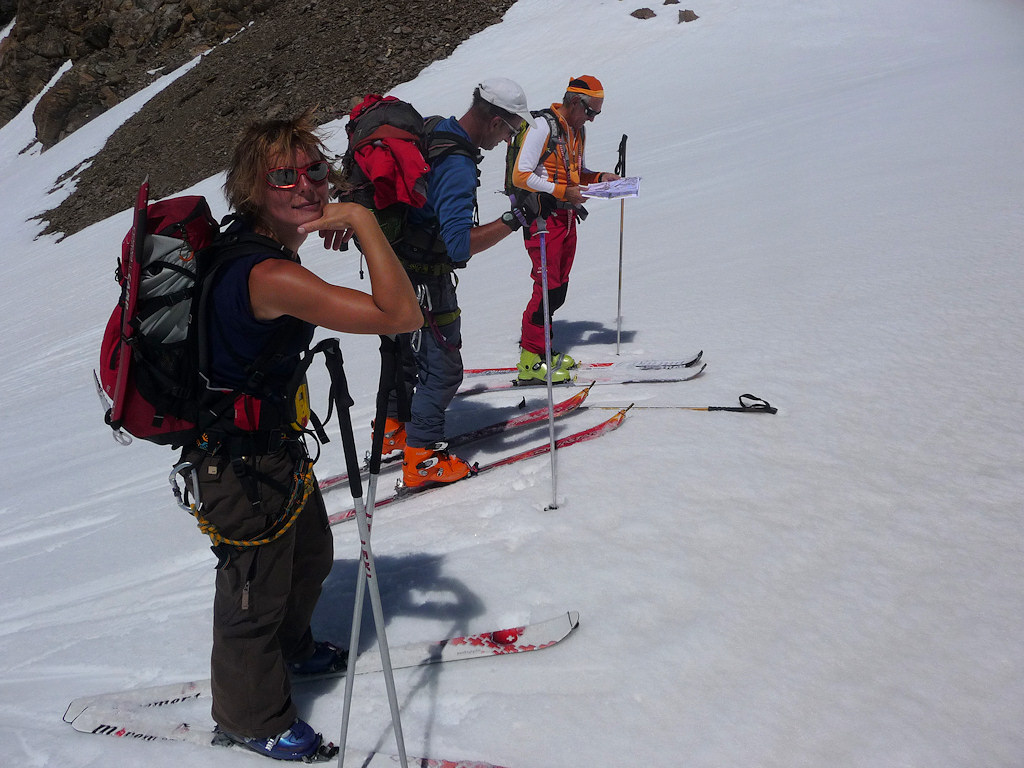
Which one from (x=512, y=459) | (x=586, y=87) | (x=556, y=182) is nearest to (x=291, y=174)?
(x=512, y=459)

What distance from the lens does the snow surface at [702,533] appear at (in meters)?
2.74

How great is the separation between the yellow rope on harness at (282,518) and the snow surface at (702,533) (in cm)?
88

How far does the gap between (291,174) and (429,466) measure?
253 cm

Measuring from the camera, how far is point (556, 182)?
551 cm

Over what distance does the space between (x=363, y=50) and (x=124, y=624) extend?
24926 millimetres

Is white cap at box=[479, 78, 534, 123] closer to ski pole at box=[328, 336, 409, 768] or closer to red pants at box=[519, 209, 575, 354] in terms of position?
ski pole at box=[328, 336, 409, 768]

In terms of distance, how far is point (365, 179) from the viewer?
11.9 ft

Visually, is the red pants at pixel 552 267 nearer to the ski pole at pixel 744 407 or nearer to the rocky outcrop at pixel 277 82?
the ski pole at pixel 744 407

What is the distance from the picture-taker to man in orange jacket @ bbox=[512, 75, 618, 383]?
208 inches

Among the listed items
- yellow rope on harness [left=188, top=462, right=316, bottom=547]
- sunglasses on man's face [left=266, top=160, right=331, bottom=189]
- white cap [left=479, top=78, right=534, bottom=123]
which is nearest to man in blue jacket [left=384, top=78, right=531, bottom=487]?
white cap [left=479, top=78, right=534, bottom=123]

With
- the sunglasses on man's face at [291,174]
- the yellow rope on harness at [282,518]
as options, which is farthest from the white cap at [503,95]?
the yellow rope on harness at [282,518]

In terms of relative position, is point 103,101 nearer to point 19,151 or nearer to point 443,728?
point 19,151

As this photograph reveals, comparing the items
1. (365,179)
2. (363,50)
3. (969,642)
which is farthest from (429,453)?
(363,50)

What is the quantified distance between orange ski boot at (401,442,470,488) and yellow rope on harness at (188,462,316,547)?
5.66ft
